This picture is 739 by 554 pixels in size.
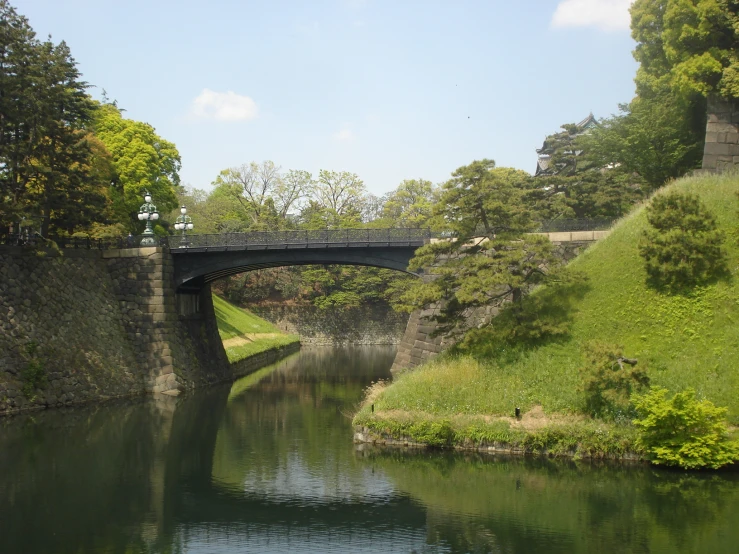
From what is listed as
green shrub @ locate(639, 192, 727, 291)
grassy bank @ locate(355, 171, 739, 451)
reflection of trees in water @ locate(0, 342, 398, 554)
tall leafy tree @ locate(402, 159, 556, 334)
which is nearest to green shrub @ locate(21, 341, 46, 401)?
reflection of trees in water @ locate(0, 342, 398, 554)

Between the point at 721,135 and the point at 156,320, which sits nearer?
the point at 721,135

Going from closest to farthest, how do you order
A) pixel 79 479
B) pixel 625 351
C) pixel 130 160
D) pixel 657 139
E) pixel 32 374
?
1. pixel 79 479
2. pixel 625 351
3. pixel 32 374
4. pixel 657 139
5. pixel 130 160

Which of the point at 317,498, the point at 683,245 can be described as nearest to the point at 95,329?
the point at 317,498

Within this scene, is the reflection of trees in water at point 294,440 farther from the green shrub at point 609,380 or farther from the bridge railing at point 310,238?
the bridge railing at point 310,238

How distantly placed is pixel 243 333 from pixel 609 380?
139 ft

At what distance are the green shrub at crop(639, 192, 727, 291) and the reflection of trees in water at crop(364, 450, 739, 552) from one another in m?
8.48

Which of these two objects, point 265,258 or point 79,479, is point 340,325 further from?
point 79,479

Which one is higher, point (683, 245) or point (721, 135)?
point (721, 135)

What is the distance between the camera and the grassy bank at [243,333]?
54281mm

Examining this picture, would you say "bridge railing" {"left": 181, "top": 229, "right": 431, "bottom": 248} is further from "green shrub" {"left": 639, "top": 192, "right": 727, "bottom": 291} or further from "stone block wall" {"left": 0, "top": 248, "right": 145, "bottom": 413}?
"green shrub" {"left": 639, "top": 192, "right": 727, "bottom": 291}

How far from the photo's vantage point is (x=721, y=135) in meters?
35.1

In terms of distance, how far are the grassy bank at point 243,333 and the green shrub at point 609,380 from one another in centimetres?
3086

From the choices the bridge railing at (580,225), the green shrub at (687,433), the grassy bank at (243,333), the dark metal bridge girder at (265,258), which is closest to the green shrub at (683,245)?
the green shrub at (687,433)

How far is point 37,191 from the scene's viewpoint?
125ft
